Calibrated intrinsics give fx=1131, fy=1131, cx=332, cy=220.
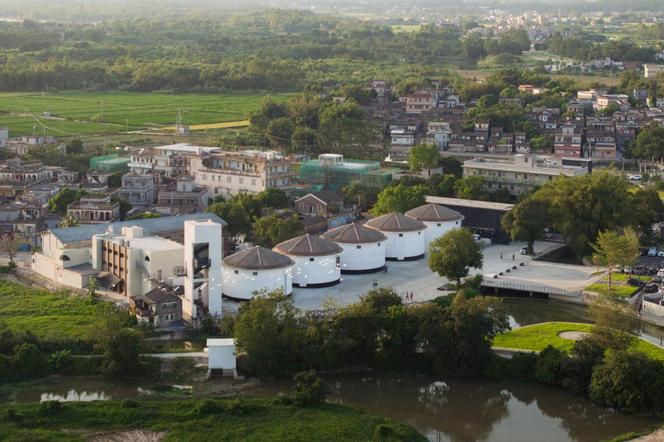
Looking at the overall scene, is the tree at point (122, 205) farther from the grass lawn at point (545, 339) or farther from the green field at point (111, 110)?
the green field at point (111, 110)

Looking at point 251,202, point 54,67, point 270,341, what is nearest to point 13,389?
point 270,341

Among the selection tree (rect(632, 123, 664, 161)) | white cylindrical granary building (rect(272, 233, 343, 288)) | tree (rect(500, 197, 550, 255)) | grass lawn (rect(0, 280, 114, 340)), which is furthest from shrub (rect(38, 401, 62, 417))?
tree (rect(632, 123, 664, 161))

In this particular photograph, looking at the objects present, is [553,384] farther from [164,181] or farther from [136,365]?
[164,181]

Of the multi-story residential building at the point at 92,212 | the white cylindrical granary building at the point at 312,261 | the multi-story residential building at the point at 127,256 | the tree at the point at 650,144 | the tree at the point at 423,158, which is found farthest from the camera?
the tree at the point at 650,144

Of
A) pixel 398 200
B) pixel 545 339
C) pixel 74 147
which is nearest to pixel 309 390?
pixel 545 339

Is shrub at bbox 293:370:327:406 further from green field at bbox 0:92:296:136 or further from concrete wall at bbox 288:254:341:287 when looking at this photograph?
green field at bbox 0:92:296:136

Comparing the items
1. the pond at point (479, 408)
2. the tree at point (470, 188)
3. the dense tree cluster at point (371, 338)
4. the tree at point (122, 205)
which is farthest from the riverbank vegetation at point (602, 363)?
the tree at point (122, 205)
